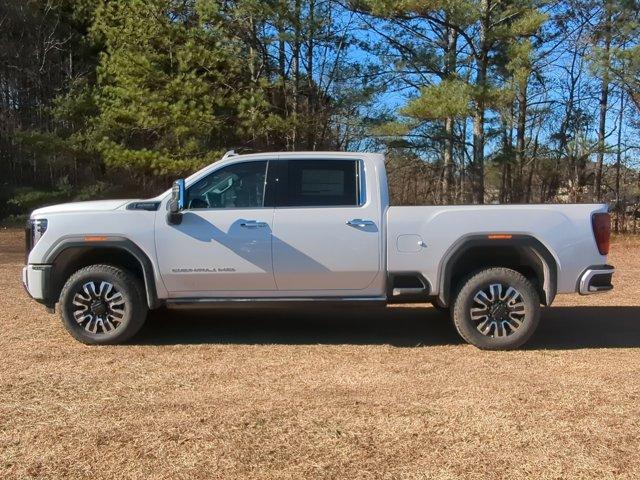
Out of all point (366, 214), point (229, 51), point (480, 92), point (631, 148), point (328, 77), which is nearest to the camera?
point (366, 214)

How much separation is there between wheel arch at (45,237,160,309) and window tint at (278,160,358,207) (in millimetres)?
1513

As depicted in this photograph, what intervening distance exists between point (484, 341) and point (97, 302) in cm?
388

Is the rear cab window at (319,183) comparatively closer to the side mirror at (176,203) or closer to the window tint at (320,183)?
the window tint at (320,183)

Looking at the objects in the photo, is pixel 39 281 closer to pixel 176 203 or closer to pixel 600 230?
pixel 176 203

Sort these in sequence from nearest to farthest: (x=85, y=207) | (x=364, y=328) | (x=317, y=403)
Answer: (x=317, y=403), (x=85, y=207), (x=364, y=328)

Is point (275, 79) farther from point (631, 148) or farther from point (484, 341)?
point (484, 341)

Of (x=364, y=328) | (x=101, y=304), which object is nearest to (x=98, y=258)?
(x=101, y=304)

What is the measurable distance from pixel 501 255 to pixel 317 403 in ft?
9.47

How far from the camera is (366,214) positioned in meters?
6.36

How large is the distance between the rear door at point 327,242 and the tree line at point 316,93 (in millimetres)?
10100

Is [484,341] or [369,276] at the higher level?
[369,276]

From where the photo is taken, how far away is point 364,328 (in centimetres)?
751

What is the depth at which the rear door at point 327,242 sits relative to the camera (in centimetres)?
632

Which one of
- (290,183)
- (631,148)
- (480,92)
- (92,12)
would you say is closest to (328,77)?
(480,92)
